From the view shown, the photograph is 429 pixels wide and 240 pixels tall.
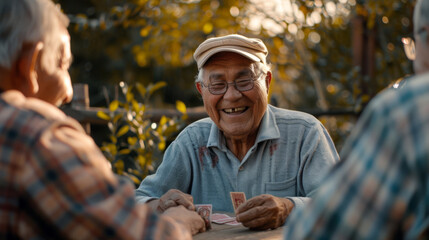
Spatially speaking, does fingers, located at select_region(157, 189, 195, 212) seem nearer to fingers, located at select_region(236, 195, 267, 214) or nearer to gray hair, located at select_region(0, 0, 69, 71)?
fingers, located at select_region(236, 195, 267, 214)

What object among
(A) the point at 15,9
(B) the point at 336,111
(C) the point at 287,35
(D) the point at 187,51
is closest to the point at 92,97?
(D) the point at 187,51

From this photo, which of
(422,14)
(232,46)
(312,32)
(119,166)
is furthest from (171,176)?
(312,32)

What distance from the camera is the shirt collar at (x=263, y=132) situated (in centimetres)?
294

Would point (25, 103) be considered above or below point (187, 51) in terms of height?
above

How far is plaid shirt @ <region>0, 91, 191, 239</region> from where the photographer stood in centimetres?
130

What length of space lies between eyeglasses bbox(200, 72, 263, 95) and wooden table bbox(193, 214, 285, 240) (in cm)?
84

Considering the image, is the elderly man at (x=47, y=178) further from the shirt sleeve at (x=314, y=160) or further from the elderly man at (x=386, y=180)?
the shirt sleeve at (x=314, y=160)

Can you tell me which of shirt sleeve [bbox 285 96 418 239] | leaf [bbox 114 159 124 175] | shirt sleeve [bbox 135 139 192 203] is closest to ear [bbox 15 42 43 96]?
shirt sleeve [bbox 285 96 418 239]

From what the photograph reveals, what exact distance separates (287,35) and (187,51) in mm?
1997

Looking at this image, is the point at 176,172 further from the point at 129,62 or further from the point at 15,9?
the point at 129,62

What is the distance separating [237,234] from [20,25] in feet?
4.16

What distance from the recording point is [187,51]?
28.0 feet

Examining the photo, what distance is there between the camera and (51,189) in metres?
1.30

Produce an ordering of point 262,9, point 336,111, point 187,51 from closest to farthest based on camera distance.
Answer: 1. point 336,111
2. point 262,9
3. point 187,51
